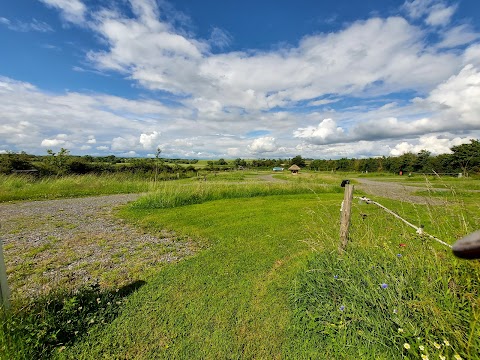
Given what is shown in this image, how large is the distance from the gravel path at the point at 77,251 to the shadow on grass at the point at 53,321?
850 mm

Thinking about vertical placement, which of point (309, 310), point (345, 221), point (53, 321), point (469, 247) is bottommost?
point (309, 310)

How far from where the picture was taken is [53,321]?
2.85 metres

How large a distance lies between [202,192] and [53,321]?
12323 mm

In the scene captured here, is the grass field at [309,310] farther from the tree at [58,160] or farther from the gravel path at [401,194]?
the tree at [58,160]

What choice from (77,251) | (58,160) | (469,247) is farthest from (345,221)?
Answer: (58,160)

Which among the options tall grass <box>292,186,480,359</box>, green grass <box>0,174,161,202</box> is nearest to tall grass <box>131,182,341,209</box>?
green grass <box>0,174,161,202</box>

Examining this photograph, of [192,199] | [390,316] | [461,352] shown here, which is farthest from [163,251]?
[192,199]

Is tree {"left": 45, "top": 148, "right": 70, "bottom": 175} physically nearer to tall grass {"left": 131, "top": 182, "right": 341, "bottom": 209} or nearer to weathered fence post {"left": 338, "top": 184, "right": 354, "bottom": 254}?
tall grass {"left": 131, "top": 182, "right": 341, "bottom": 209}

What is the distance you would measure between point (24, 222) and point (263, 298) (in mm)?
10053

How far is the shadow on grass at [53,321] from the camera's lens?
249cm

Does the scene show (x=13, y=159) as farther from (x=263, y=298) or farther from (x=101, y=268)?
(x=263, y=298)

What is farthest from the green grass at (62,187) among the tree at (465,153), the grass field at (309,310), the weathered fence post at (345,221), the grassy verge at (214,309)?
the tree at (465,153)

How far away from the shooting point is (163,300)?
374 cm

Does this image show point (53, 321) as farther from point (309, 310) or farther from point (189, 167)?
point (189, 167)
